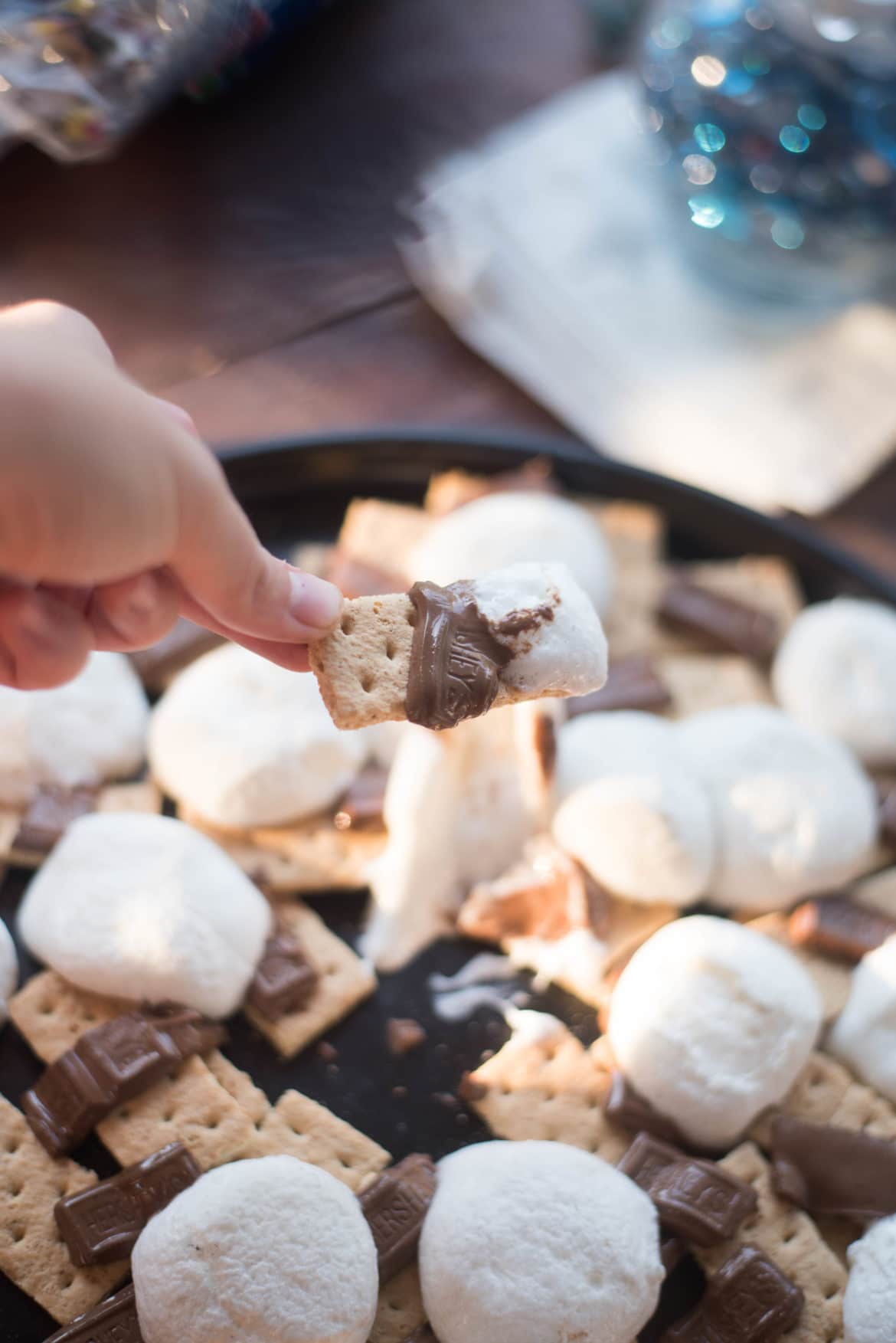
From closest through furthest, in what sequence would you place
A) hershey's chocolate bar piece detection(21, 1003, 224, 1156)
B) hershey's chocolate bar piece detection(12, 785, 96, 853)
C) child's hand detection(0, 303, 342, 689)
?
1. child's hand detection(0, 303, 342, 689)
2. hershey's chocolate bar piece detection(21, 1003, 224, 1156)
3. hershey's chocolate bar piece detection(12, 785, 96, 853)

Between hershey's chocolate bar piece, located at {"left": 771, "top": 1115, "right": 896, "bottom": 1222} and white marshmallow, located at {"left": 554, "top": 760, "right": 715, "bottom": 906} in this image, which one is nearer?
hershey's chocolate bar piece, located at {"left": 771, "top": 1115, "right": 896, "bottom": 1222}

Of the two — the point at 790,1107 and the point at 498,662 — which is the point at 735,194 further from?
the point at 790,1107

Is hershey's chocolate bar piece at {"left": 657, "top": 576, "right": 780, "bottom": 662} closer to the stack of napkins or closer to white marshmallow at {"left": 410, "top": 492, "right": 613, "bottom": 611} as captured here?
white marshmallow at {"left": 410, "top": 492, "right": 613, "bottom": 611}

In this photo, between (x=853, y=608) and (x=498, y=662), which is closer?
(x=498, y=662)

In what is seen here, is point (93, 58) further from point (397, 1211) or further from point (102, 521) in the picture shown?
point (397, 1211)

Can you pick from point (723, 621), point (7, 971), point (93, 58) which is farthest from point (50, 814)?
point (93, 58)

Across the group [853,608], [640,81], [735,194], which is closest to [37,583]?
[853,608]

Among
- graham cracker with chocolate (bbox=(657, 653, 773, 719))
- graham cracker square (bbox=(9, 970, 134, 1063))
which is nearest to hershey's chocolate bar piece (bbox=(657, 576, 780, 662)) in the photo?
graham cracker with chocolate (bbox=(657, 653, 773, 719))
